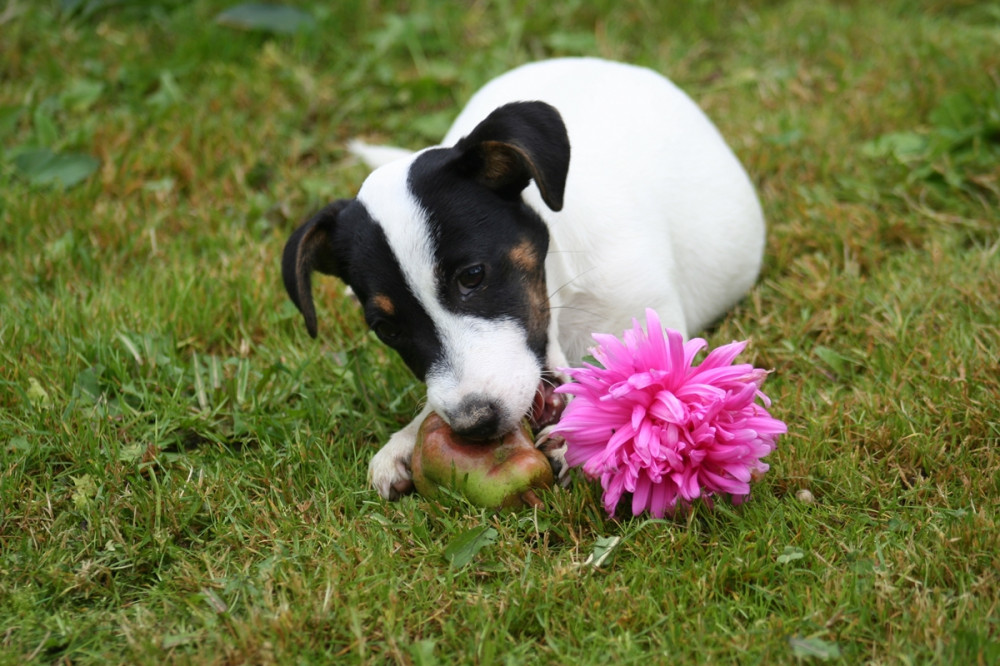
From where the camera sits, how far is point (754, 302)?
396cm

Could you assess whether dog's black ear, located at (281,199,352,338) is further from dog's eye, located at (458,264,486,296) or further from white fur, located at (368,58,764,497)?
dog's eye, located at (458,264,486,296)

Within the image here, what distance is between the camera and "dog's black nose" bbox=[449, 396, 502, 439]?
2.74 m

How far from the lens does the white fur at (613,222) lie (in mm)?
2875

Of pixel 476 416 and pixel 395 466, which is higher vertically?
pixel 476 416

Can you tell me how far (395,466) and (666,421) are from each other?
90 centimetres

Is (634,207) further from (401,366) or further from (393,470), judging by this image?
(393,470)

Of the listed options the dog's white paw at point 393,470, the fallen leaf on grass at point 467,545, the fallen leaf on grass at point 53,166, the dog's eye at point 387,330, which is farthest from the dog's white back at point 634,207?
the fallen leaf on grass at point 53,166

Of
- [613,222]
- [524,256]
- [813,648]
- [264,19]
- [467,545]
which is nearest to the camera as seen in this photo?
[813,648]

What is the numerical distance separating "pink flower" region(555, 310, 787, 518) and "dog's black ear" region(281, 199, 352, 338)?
84 centimetres

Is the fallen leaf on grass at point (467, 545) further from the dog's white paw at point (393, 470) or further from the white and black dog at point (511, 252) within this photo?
the dog's white paw at point (393, 470)

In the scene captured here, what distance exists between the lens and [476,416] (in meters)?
2.74

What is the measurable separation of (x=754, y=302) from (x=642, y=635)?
181 centimetres

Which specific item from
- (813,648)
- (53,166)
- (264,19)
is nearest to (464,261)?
(813,648)

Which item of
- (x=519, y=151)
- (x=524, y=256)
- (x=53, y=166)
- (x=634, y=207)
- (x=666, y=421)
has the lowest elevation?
(x=53, y=166)
